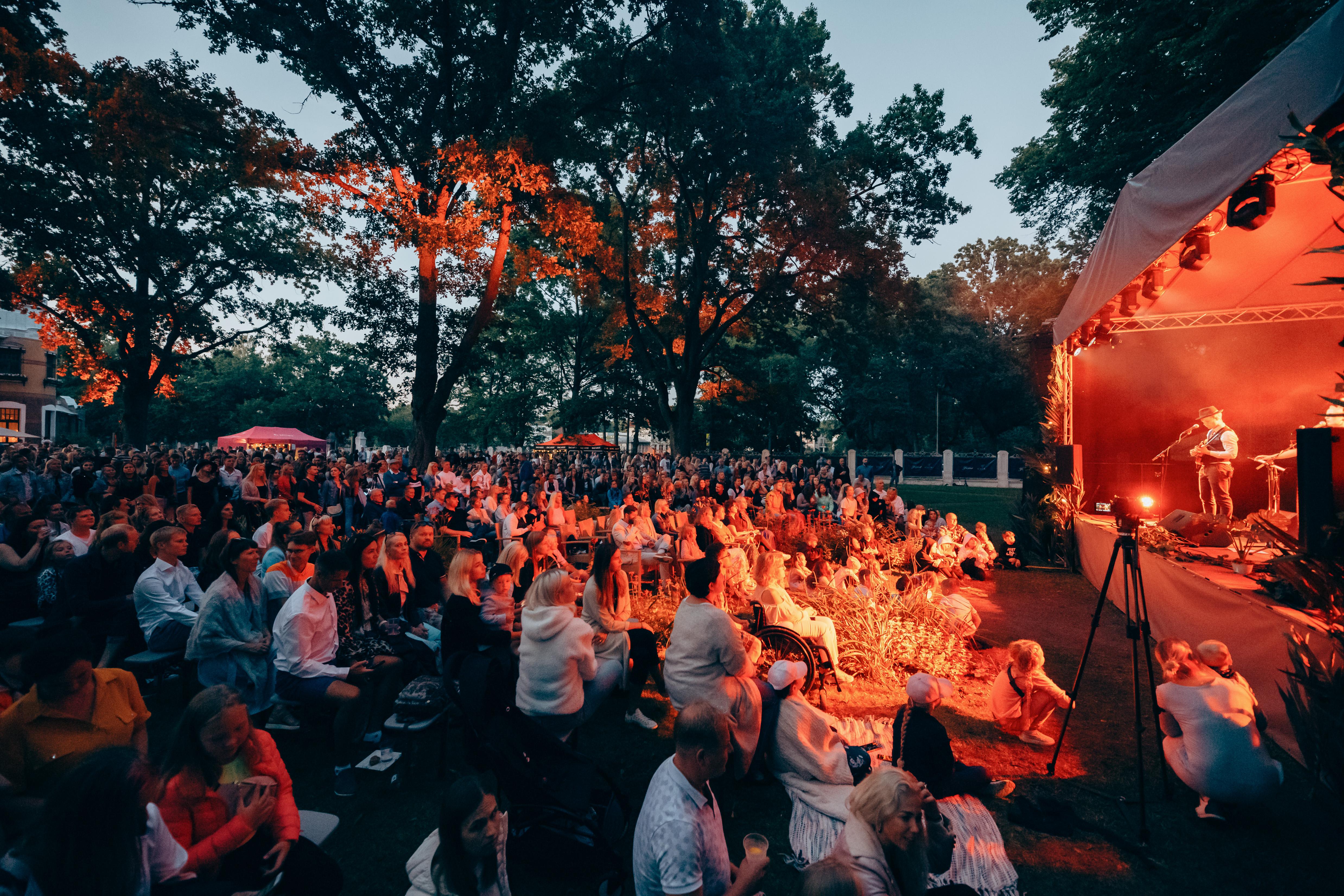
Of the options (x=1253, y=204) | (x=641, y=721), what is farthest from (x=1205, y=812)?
(x=1253, y=204)

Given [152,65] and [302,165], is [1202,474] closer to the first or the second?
[302,165]

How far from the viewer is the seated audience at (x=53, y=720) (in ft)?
8.21

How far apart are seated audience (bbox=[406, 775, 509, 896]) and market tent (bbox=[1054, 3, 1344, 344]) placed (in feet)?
14.4

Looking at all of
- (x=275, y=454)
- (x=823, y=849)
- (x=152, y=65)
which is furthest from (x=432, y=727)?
(x=275, y=454)

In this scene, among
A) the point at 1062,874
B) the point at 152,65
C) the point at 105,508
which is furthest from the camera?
the point at 152,65

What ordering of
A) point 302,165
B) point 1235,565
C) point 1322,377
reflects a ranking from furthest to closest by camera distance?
1. point 302,165
2. point 1322,377
3. point 1235,565

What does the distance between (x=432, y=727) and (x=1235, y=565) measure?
7.57 meters

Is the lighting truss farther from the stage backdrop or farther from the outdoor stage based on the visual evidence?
the outdoor stage

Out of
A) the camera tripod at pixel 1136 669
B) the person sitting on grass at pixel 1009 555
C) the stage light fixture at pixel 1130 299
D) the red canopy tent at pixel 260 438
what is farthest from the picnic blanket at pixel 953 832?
the red canopy tent at pixel 260 438

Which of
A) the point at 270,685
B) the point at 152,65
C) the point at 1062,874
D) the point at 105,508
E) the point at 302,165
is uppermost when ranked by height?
the point at 152,65

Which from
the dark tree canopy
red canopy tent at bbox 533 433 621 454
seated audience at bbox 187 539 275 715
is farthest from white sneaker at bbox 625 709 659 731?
red canopy tent at bbox 533 433 621 454

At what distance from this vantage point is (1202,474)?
9383 mm

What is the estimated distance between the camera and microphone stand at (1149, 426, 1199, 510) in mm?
10336

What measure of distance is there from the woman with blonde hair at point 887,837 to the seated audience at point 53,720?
301 cm
